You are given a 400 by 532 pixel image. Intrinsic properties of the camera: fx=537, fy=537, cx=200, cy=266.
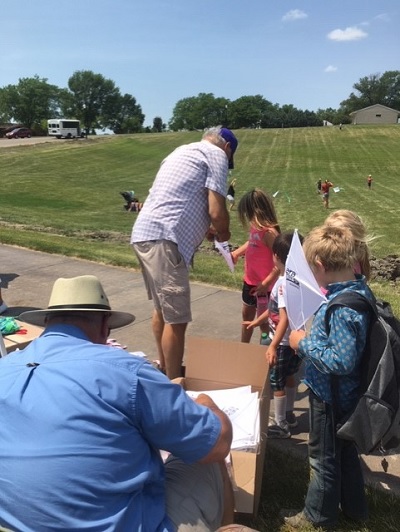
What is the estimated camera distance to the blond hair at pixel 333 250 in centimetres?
243

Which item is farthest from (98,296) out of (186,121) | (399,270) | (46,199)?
(186,121)

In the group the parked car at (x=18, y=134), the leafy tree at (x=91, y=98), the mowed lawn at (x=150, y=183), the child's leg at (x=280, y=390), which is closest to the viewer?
the child's leg at (x=280, y=390)

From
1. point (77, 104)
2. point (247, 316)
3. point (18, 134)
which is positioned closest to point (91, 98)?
point (77, 104)

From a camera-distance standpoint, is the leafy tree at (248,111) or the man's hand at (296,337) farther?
the leafy tree at (248,111)

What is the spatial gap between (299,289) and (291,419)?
4.10ft

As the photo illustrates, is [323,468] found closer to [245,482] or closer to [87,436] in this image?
[245,482]

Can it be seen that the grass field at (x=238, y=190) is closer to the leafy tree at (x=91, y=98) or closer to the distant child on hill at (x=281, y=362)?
the distant child on hill at (x=281, y=362)

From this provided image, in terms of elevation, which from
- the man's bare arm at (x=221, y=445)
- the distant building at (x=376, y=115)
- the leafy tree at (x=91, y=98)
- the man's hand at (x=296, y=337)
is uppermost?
the leafy tree at (x=91, y=98)

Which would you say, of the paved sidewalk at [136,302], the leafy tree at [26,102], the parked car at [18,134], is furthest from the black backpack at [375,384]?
the leafy tree at [26,102]

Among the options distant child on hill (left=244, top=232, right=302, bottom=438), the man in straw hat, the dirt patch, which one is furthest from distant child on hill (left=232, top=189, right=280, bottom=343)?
the dirt patch

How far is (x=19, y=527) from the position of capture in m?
1.69

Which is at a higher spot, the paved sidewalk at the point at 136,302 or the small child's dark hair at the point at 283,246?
the small child's dark hair at the point at 283,246

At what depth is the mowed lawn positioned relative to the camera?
1178 cm

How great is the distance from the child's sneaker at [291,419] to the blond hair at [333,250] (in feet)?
4.51
